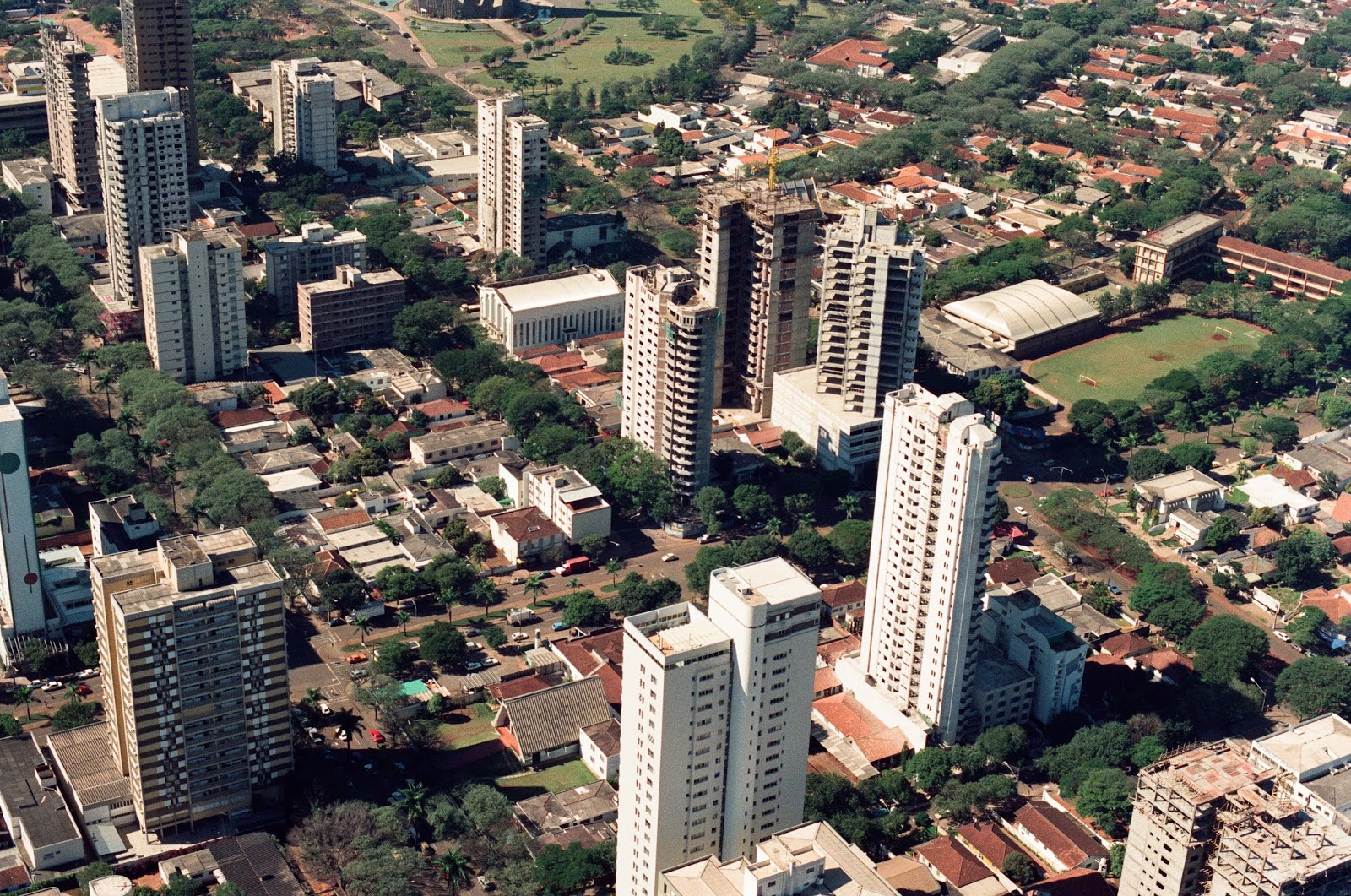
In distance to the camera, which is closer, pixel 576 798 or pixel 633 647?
pixel 633 647

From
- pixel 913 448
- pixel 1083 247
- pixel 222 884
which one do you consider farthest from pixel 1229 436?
pixel 222 884

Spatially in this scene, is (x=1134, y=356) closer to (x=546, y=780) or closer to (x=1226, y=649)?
(x=1226, y=649)

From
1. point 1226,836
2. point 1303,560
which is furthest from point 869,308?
point 1226,836

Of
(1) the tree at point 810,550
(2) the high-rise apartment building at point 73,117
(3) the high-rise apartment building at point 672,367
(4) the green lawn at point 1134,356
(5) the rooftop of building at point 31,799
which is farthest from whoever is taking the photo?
(2) the high-rise apartment building at point 73,117

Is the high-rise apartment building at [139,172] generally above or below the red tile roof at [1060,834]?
above

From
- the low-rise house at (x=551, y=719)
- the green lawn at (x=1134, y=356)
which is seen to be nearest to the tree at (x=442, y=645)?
the low-rise house at (x=551, y=719)

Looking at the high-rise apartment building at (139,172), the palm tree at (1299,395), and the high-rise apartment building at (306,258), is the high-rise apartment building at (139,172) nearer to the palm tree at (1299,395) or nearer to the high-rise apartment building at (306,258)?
the high-rise apartment building at (306,258)

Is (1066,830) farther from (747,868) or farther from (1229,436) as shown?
(1229,436)
